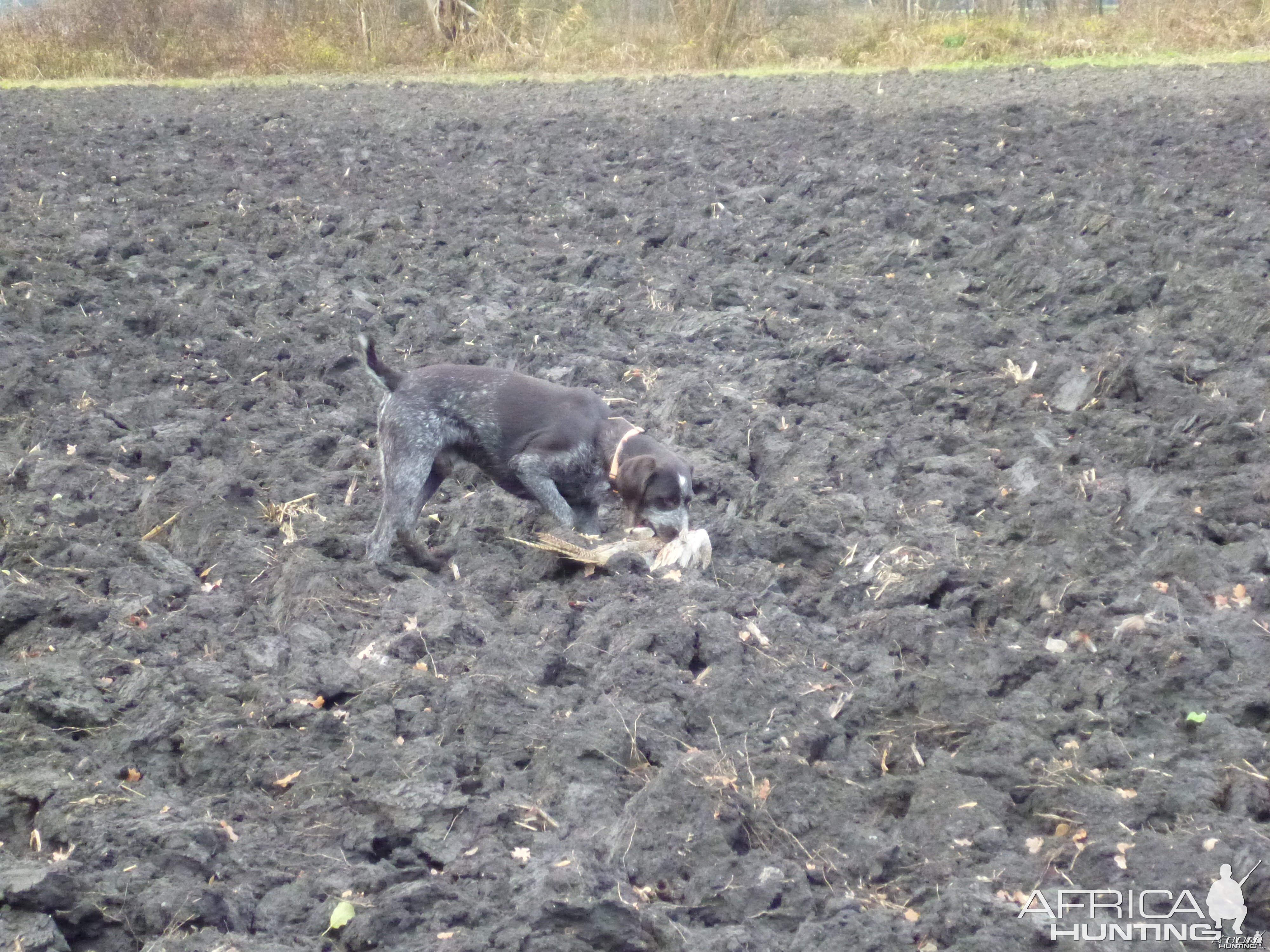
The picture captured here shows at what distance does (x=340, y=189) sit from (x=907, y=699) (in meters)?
11.0

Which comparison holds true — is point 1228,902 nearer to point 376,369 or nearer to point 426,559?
point 426,559

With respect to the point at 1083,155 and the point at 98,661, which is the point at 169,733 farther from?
the point at 1083,155

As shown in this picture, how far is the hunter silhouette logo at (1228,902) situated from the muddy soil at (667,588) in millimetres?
41

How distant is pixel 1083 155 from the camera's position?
1377 cm

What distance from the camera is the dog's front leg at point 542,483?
6.32 m

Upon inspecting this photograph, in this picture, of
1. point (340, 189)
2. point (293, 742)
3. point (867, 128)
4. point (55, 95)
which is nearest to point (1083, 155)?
point (867, 128)

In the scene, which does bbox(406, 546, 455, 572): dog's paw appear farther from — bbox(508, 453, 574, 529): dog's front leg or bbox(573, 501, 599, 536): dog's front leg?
bbox(573, 501, 599, 536): dog's front leg

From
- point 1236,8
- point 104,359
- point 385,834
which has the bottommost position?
point 385,834

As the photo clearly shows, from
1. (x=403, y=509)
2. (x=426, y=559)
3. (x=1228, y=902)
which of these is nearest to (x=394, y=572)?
(x=426, y=559)

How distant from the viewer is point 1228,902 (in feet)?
11.8

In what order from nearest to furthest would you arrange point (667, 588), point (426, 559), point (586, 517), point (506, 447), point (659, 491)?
point (667, 588) → point (659, 491) → point (426, 559) → point (506, 447) → point (586, 517)

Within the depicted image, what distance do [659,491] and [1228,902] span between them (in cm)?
314

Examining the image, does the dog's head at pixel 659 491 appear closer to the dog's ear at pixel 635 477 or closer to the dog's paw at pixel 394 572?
the dog's ear at pixel 635 477

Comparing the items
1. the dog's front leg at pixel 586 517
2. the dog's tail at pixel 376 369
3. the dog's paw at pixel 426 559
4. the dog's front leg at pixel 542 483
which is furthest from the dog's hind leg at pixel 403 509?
the dog's front leg at pixel 586 517
